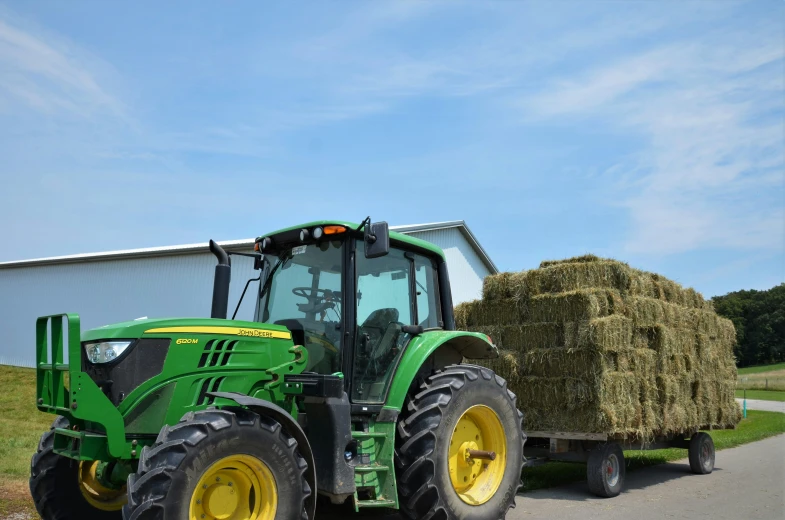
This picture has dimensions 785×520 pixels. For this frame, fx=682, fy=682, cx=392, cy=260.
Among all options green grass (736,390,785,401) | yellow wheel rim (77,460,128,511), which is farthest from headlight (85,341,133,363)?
green grass (736,390,785,401)

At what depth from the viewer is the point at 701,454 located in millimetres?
9961

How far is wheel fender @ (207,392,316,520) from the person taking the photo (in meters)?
4.35

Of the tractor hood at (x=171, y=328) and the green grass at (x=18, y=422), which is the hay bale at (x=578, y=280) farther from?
the green grass at (x=18, y=422)

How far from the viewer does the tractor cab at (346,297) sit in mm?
5301

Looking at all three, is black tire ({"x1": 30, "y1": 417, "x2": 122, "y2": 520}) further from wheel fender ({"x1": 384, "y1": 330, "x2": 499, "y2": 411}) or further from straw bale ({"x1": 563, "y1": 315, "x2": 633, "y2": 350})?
straw bale ({"x1": 563, "y1": 315, "x2": 633, "y2": 350})

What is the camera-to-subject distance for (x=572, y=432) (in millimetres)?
8125

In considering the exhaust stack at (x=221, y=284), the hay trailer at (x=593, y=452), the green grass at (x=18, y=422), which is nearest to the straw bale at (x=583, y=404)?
the hay trailer at (x=593, y=452)

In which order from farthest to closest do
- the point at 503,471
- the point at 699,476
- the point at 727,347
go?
1. the point at 727,347
2. the point at 699,476
3. the point at 503,471

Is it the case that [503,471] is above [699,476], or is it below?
above

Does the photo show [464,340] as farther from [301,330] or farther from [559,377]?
[559,377]

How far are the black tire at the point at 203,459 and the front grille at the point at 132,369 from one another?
0.59m

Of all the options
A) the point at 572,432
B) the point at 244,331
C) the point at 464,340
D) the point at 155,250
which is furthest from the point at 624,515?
the point at 155,250

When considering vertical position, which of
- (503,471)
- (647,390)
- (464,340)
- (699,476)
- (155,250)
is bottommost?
(699,476)

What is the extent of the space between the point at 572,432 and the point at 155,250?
1770cm
